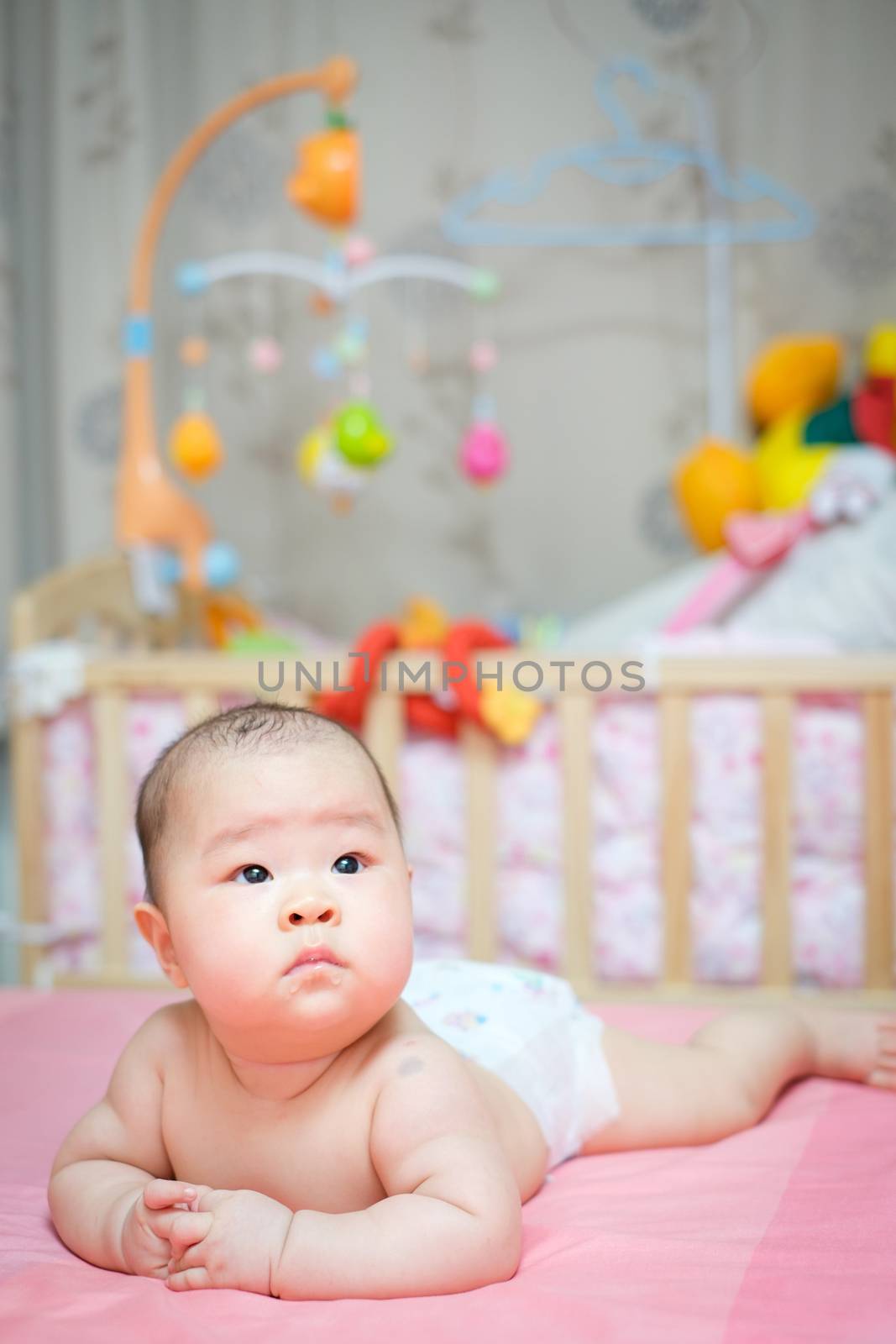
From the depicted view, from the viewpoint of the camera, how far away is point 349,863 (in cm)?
77

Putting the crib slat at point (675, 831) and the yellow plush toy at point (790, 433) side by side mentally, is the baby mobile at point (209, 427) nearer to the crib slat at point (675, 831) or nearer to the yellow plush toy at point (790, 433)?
the yellow plush toy at point (790, 433)

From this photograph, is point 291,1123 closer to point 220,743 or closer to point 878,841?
point 220,743

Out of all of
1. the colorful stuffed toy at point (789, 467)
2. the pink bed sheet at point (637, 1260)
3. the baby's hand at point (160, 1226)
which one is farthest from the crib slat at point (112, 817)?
the baby's hand at point (160, 1226)

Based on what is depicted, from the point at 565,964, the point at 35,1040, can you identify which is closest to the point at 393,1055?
the point at 35,1040

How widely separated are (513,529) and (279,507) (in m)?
0.45

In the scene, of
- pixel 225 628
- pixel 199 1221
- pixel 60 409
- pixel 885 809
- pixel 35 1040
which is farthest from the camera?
pixel 60 409

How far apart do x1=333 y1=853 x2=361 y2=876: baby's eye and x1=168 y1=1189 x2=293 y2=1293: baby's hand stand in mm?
176

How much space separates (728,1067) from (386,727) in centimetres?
78

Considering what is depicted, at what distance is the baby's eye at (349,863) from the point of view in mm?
768

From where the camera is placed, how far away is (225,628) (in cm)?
233

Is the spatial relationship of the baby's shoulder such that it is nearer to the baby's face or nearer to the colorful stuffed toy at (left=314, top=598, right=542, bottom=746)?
the baby's face

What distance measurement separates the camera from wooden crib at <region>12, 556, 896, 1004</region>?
1624 millimetres

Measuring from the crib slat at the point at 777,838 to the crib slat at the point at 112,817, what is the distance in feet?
2.68

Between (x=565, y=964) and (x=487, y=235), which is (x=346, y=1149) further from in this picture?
(x=487, y=235)
